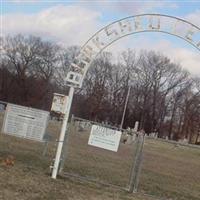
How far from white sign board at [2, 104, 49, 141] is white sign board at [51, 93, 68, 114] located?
2.44 ft

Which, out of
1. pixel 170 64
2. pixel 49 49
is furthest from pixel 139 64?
pixel 49 49

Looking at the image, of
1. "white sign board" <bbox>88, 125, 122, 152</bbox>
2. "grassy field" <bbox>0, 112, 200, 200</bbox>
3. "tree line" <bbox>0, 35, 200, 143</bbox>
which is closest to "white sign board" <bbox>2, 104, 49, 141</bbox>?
"grassy field" <bbox>0, 112, 200, 200</bbox>

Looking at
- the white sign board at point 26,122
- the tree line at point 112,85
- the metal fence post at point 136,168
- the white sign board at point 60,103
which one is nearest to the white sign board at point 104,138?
the metal fence post at point 136,168

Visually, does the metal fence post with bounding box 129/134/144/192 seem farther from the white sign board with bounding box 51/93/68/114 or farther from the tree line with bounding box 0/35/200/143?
the tree line with bounding box 0/35/200/143

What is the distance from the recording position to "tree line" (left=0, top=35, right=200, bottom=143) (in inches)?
3617

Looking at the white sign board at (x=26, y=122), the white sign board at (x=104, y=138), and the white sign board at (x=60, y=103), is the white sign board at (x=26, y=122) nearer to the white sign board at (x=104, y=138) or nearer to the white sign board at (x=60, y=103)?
the white sign board at (x=60, y=103)

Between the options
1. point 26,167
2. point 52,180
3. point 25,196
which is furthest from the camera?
point 26,167

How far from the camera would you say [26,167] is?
13.0m

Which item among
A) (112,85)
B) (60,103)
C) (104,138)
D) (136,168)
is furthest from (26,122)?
(112,85)

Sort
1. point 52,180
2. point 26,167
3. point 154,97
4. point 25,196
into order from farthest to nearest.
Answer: point 154,97, point 26,167, point 52,180, point 25,196

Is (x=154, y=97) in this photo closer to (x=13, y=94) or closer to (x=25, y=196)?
(x=13, y=94)

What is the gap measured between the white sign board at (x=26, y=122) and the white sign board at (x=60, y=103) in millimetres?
743

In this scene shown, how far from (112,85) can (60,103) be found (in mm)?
81857

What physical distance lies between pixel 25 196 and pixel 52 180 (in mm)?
2446
